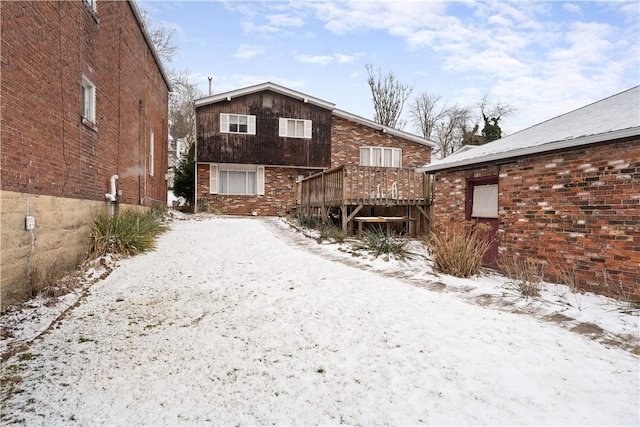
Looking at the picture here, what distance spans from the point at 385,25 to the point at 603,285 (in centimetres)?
816

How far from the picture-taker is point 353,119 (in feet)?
66.8

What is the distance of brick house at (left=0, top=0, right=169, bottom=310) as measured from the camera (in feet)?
12.8

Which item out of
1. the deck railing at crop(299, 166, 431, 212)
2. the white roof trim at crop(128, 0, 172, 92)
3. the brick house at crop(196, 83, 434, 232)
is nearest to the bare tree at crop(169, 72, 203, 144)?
the brick house at crop(196, 83, 434, 232)

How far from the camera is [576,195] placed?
5.77 m

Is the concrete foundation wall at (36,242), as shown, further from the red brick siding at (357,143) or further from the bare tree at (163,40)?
the bare tree at (163,40)

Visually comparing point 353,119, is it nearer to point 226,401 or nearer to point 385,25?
point 385,25

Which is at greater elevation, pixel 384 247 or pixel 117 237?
pixel 117 237

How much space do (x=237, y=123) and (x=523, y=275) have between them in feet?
52.9

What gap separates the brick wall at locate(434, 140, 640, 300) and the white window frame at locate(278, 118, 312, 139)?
44.1ft

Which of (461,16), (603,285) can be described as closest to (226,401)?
(603,285)

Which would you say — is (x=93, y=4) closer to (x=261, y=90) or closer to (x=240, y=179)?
(x=261, y=90)

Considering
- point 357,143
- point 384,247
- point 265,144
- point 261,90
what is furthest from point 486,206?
point 261,90

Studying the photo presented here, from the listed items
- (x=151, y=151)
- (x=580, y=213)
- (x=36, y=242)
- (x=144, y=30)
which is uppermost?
(x=144, y=30)

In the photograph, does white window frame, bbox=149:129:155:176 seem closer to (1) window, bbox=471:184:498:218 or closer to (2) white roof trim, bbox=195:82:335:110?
(2) white roof trim, bbox=195:82:335:110
